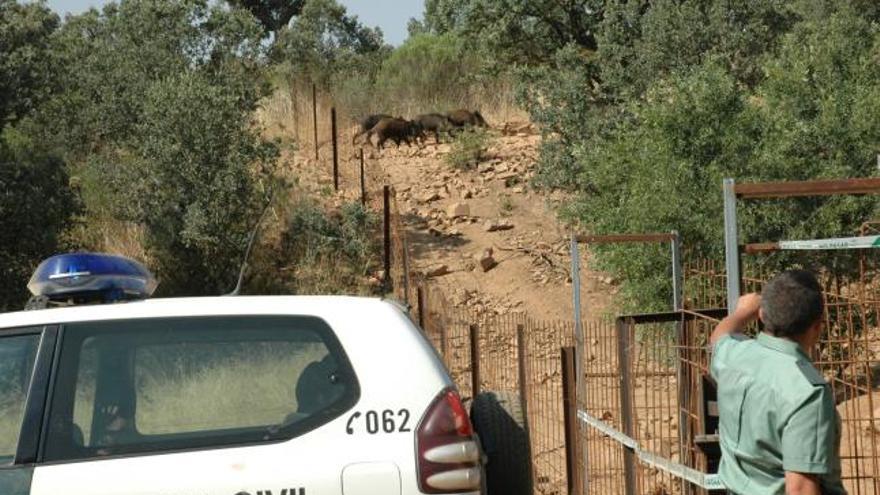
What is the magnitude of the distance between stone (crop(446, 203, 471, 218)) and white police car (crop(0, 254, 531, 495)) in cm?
2010

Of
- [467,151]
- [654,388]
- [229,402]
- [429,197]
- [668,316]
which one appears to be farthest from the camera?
[467,151]

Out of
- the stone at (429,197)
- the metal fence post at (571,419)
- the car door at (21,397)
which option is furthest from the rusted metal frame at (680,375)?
the stone at (429,197)

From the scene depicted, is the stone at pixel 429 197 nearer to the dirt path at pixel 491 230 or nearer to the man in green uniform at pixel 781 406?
the dirt path at pixel 491 230

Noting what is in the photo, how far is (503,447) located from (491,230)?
19230 mm

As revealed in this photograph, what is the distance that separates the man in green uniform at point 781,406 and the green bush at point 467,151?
23489mm

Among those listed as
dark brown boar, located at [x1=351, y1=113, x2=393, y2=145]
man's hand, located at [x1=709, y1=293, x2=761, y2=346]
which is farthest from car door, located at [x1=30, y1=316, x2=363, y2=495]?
dark brown boar, located at [x1=351, y1=113, x2=393, y2=145]

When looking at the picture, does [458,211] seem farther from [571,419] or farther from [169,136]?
[571,419]

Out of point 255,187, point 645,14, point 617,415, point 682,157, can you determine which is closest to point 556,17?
point 645,14

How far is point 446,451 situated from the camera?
14.8 ft

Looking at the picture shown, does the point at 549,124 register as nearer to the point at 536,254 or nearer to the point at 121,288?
the point at 536,254

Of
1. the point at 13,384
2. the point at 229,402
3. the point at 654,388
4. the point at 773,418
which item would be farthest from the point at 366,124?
the point at 773,418

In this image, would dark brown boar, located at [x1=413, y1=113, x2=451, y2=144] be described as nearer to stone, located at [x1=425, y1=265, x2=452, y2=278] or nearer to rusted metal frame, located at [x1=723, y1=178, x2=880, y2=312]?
stone, located at [x1=425, y1=265, x2=452, y2=278]

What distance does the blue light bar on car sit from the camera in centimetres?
511

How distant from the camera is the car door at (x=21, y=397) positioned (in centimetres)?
457
